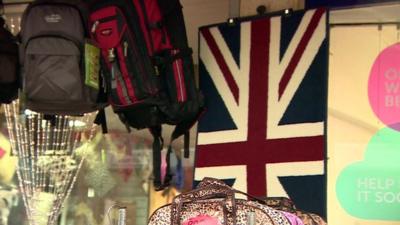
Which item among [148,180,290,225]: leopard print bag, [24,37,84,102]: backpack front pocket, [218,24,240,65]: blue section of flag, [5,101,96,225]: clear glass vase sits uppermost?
[218,24,240,65]: blue section of flag

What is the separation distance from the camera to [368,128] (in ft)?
9.52

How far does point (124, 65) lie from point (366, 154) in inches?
47.9

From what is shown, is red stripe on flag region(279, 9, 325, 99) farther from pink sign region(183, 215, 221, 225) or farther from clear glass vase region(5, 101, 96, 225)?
clear glass vase region(5, 101, 96, 225)

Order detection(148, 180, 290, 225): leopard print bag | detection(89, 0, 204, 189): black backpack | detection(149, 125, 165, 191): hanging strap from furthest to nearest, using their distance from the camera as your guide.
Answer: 1. detection(149, 125, 165, 191): hanging strap
2. detection(89, 0, 204, 189): black backpack
3. detection(148, 180, 290, 225): leopard print bag

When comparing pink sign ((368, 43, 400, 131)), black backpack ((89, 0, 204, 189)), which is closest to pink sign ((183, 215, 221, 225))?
black backpack ((89, 0, 204, 189))

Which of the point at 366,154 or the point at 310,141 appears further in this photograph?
the point at 366,154

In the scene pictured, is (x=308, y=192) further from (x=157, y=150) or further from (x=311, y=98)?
(x=157, y=150)

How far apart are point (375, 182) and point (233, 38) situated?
3.10 feet

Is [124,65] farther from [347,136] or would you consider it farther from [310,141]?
[347,136]

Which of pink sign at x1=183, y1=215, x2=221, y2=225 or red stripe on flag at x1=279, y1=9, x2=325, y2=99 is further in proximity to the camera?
red stripe on flag at x1=279, y1=9, x2=325, y2=99

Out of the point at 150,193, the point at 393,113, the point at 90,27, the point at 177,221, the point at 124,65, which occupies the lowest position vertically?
the point at 150,193

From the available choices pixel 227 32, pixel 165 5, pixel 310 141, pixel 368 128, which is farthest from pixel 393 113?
pixel 165 5

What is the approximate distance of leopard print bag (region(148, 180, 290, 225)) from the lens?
62.3 inches

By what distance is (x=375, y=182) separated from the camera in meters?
2.84
